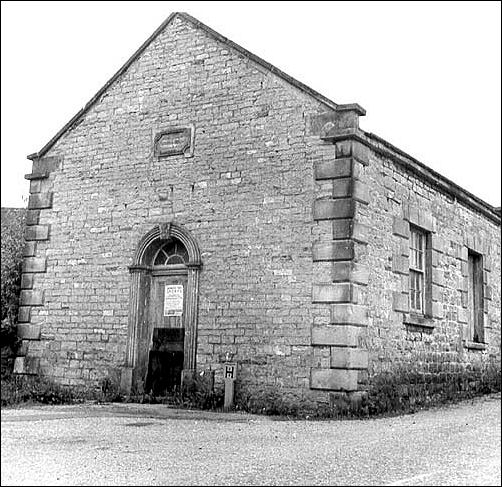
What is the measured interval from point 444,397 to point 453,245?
11.4 feet

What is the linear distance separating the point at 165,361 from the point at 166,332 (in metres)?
0.51

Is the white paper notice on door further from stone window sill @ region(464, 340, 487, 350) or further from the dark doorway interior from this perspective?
stone window sill @ region(464, 340, 487, 350)

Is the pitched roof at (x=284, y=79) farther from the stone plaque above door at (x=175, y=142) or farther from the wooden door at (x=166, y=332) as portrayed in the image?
the wooden door at (x=166, y=332)

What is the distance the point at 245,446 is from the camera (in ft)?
27.0

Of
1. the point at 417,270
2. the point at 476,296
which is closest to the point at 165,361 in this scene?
the point at 417,270

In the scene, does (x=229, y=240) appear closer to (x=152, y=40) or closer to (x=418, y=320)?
(x=418, y=320)

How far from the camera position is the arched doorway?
1339 cm

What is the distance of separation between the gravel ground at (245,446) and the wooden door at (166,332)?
1.95 meters

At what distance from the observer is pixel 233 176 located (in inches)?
522

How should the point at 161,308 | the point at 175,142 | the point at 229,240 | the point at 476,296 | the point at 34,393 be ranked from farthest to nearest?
the point at 476,296, the point at 175,142, the point at 161,308, the point at 229,240, the point at 34,393

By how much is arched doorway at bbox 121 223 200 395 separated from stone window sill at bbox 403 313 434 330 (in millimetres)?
3712

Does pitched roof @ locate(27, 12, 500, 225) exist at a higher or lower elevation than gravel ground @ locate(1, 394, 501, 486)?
higher

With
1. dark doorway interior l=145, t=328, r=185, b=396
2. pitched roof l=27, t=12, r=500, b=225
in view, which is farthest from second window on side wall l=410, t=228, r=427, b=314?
dark doorway interior l=145, t=328, r=185, b=396

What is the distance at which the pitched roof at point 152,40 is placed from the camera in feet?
42.3
